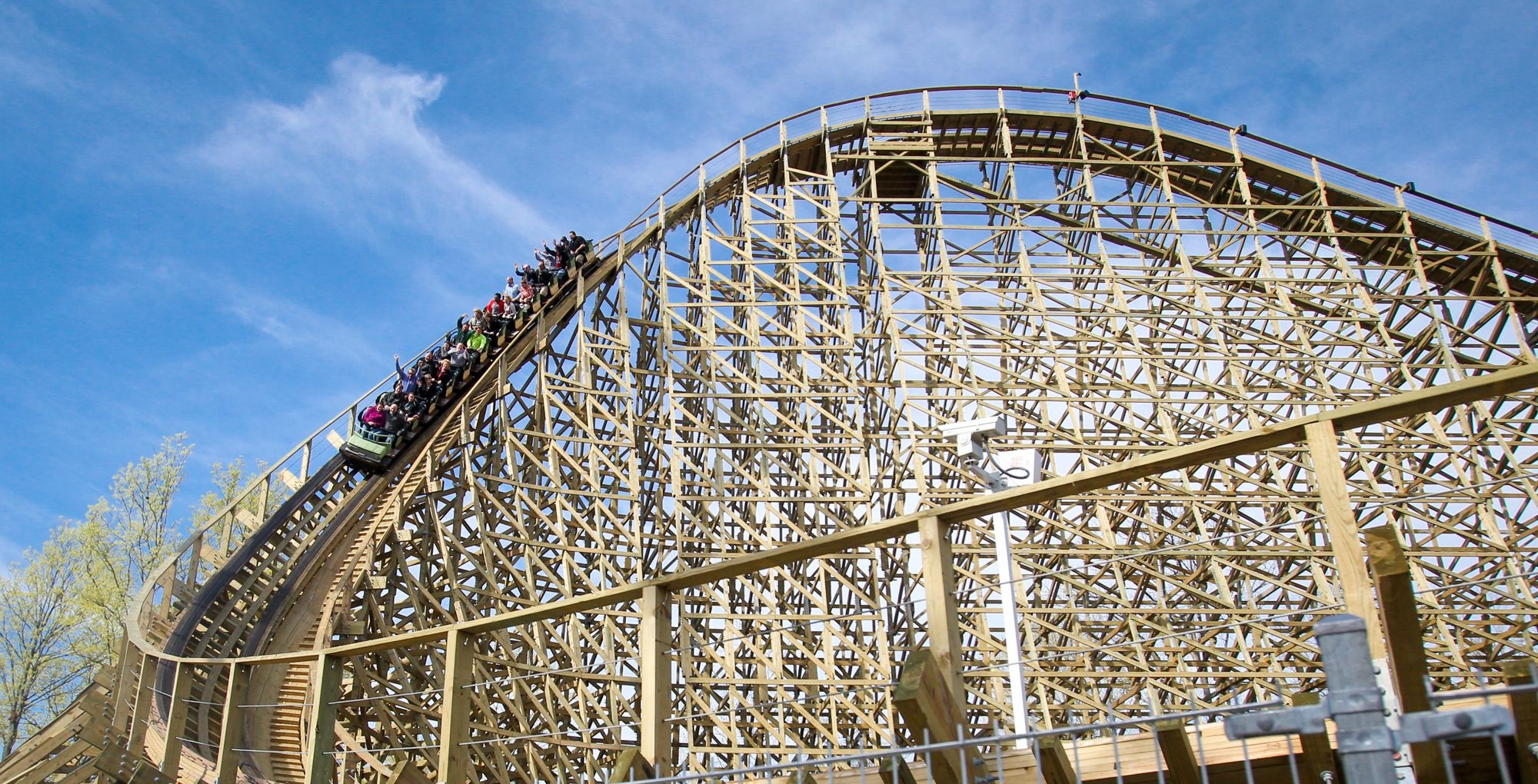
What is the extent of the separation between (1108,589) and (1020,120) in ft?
20.1

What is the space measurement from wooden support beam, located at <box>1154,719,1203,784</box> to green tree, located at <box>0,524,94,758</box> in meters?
17.8

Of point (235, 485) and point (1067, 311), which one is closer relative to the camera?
point (1067, 311)

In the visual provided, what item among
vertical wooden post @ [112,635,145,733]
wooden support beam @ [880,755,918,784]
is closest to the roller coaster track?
vertical wooden post @ [112,635,145,733]

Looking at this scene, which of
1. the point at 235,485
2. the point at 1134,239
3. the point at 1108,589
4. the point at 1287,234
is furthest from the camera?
the point at 235,485

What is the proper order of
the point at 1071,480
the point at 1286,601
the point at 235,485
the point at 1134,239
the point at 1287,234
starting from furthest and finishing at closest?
1. the point at 235,485
2. the point at 1134,239
3. the point at 1287,234
4. the point at 1286,601
5. the point at 1071,480

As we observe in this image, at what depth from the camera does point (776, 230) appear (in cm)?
1527

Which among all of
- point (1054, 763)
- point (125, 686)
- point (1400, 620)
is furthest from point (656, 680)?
point (125, 686)

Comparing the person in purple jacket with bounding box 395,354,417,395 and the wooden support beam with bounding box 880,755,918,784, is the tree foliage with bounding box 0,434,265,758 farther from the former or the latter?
the wooden support beam with bounding box 880,755,918,784

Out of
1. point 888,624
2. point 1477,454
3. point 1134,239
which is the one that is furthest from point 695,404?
point 1477,454

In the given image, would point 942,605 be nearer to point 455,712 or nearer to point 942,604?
point 942,604

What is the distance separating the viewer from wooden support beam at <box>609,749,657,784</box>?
10.6ft

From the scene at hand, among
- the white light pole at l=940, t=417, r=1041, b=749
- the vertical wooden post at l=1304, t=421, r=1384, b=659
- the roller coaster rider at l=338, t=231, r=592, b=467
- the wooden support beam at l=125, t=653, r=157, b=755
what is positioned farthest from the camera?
the roller coaster rider at l=338, t=231, r=592, b=467

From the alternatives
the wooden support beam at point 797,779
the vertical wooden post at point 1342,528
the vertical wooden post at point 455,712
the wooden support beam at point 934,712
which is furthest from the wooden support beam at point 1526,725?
the vertical wooden post at point 455,712

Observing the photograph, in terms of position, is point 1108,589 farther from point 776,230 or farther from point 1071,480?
point 1071,480
